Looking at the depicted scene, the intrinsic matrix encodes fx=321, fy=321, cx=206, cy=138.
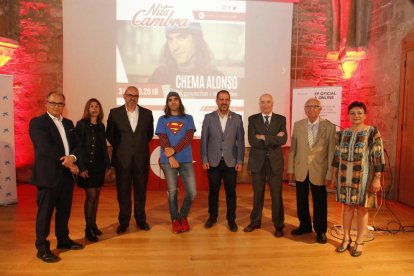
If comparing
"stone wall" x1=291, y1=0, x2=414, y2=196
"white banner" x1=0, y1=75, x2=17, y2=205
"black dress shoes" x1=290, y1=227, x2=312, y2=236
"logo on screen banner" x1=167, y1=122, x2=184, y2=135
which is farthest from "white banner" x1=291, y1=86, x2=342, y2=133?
"white banner" x1=0, y1=75, x2=17, y2=205

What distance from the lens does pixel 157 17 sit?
562 centimetres

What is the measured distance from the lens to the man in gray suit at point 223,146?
11.6 ft

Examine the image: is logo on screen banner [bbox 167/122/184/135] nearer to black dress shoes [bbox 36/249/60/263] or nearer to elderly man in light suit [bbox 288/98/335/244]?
elderly man in light suit [bbox 288/98/335/244]

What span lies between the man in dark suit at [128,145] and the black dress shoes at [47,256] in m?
0.81

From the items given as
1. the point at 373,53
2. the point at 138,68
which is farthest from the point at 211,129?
the point at 373,53

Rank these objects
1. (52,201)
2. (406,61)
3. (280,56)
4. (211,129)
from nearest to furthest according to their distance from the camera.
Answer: (52,201)
(211,129)
(406,61)
(280,56)

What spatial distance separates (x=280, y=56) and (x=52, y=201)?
463cm

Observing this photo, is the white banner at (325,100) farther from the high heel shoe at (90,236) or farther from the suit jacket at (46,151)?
A: the suit jacket at (46,151)

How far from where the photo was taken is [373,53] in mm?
5777

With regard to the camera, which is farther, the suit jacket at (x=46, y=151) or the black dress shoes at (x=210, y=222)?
the black dress shoes at (x=210, y=222)

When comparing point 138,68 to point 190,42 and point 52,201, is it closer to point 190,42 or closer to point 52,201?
point 190,42

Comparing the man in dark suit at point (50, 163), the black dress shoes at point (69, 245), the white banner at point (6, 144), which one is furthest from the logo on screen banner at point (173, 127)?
the white banner at point (6, 144)

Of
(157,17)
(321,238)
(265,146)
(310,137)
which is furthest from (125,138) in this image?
(157,17)

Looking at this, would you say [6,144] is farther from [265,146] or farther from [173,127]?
[265,146]
